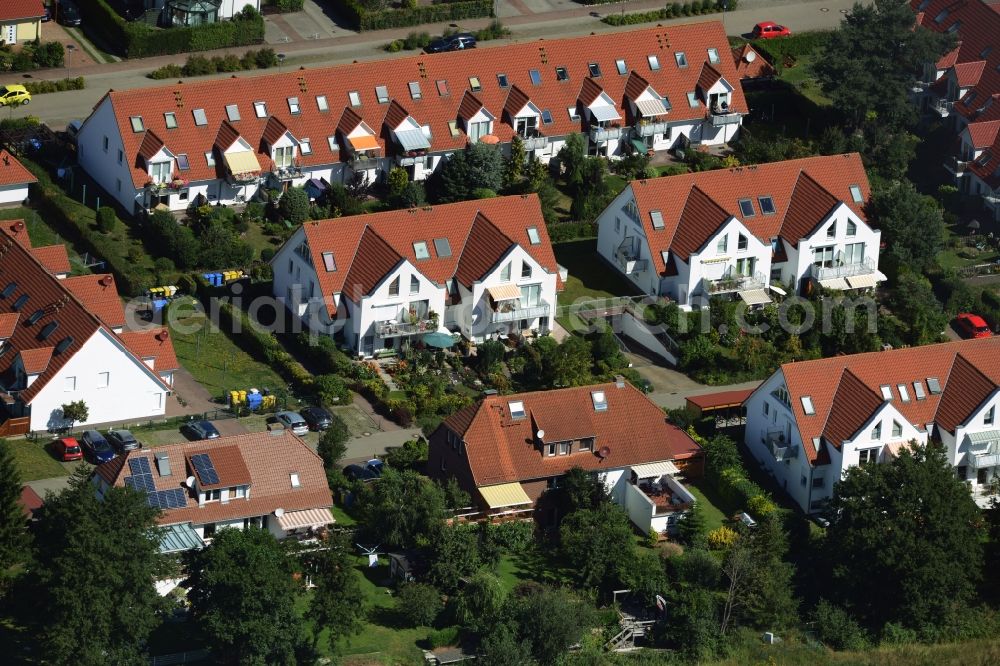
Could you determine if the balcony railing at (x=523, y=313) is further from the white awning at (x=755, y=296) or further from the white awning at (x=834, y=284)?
the white awning at (x=834, y=284)

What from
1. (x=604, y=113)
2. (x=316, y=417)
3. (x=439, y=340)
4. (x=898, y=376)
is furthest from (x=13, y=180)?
(x=898, y=376)

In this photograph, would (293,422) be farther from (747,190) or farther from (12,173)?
(747,190)

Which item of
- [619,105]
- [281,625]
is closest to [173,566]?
[281,625]

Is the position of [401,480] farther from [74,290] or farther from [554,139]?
[554,139]

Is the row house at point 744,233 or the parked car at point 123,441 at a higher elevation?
the row house at point 744,233

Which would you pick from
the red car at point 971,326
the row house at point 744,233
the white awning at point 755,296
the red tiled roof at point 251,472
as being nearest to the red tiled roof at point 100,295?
the red tiled roof at point 251,472

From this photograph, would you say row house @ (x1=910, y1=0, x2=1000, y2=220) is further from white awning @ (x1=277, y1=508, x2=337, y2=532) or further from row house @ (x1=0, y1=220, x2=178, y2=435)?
white awning @ (x1=277, y1=508, x2=337, y2=532)

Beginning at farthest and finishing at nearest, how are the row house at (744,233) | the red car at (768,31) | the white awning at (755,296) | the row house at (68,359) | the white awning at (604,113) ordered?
1. the red car at (768,31)
2. the white awning at (604,113)
3. the row house at (744,233)
4. the white awning at (755,296)
5. the row house at (68,359)

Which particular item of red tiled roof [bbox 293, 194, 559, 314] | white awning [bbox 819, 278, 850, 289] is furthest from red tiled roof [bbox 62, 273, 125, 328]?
white awning [bbox 819, 278, 850, 289]

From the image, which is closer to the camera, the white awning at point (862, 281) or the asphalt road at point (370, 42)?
the white awning at point (862, 281)
